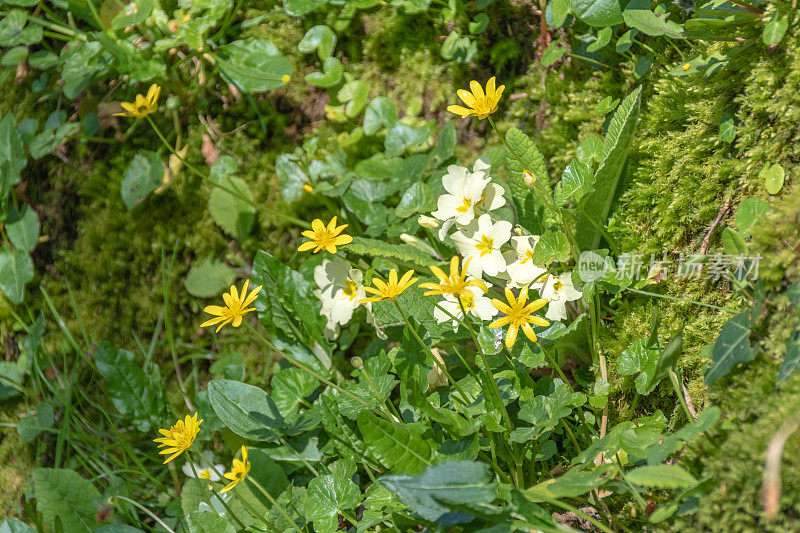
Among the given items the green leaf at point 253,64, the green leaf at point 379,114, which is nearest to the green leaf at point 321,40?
the green leaf at point 253,64

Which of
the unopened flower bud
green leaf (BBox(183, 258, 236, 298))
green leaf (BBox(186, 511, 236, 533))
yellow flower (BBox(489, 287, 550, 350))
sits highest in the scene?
yellow flower (BBox(489, 287, 550, 350))

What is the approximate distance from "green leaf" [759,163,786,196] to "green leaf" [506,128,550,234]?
1.61 feet

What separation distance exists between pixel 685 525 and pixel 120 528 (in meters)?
1.41

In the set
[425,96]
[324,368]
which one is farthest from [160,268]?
[425,96]

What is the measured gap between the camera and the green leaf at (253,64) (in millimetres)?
2021

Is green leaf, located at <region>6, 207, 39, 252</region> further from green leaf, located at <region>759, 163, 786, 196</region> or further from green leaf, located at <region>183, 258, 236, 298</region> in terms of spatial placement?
green leaf, located at <region>759, 163, 786, 196</region>

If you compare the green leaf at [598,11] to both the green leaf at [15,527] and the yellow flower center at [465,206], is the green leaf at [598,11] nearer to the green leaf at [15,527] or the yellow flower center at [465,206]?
the yellow flower center at [465,206]

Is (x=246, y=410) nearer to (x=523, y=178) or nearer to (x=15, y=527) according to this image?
(x=15, y=527)

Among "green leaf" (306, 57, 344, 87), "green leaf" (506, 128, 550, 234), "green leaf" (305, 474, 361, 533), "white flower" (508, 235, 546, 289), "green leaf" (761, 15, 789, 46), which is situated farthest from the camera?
"green leaf" (306, 57, 344, 87)

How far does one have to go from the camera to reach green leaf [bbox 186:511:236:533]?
1.43 meters

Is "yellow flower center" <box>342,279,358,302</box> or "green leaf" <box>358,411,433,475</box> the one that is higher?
"yellow flower center" <box>342,279,358,302</box>

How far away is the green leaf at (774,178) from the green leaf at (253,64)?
151 centimetres

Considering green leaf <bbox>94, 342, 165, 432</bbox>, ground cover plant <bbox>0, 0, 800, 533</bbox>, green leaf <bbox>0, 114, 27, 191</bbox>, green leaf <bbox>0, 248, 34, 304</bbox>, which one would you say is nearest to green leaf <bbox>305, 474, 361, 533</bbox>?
ground cover plant <bbox>0, 0, 800, 533</bbox>

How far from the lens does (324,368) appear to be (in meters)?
1.72
